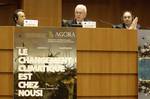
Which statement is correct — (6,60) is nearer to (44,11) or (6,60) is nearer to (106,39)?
(106,39)

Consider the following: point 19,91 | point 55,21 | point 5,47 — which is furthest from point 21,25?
point 55,21

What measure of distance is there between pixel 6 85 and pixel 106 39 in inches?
44.1

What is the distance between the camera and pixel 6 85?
184 inches

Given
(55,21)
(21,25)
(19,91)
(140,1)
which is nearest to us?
(19,91)

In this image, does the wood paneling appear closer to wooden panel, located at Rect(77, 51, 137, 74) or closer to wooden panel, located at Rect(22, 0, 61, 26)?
wooden panel, located at Rect(22, 0, 61, 26)

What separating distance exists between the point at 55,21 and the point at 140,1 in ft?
6.77

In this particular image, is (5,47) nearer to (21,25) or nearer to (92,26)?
(21,25)

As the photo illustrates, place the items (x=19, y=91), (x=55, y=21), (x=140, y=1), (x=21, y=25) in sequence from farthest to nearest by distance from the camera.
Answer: (x=140, y=1)
(x=55, y=21)
(x=21, y=25)
(x=19, y=91)

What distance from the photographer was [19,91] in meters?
4.68

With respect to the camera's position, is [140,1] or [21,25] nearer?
[21,25]

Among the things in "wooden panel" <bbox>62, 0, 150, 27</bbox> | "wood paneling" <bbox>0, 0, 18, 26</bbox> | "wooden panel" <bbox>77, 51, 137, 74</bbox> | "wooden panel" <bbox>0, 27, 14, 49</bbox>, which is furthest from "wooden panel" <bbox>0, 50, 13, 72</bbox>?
"wooden panel" <bbox>62, 0, 150, 27</bbox>

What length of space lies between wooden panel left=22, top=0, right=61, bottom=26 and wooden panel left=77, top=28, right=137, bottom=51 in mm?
3510

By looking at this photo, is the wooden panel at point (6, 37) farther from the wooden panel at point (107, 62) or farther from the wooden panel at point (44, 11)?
the wooden panel at point (44, 11)

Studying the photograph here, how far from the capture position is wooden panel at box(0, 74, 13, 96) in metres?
4.67
